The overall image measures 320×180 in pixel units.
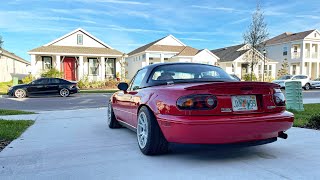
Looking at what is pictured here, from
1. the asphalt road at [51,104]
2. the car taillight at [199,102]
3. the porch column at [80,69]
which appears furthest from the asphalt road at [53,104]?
the porch column at [80,69]

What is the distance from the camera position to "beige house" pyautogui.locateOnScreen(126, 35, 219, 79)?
37.7m

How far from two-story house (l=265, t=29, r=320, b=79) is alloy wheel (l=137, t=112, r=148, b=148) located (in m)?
43.0

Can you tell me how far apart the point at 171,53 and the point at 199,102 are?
115ft

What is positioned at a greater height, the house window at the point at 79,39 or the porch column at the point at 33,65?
the house window at the point at 79,39

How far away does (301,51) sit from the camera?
42.9 meters

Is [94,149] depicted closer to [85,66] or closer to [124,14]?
[124,14]

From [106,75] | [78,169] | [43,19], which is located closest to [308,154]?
[78,169]

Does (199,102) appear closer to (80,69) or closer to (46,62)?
(80,69)

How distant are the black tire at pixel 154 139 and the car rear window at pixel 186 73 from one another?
0.83 meters

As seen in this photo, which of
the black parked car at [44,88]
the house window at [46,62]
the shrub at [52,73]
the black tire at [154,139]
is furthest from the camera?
the house window at [46,62]

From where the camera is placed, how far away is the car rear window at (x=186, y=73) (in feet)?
15.8

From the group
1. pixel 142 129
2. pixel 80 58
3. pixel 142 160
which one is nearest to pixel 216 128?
pixel 142 160

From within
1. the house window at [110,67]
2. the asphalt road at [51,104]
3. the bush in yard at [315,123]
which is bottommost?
the asphalt road at [51,104]

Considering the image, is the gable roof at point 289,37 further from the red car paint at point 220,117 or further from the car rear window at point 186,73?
the red car paint at point 220,117
